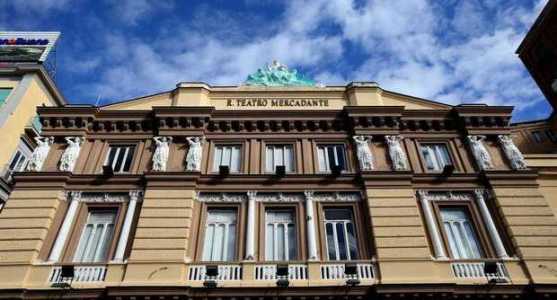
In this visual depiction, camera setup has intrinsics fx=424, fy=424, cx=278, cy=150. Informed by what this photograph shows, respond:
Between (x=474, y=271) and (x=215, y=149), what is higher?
(x=215, y=149)

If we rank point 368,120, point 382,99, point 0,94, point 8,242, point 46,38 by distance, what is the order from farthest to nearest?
point 46,38 < point 0,94 < point 382,99 < point 368,120 < point 8,242

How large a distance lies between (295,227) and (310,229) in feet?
2.50

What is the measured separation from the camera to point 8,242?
16.8m

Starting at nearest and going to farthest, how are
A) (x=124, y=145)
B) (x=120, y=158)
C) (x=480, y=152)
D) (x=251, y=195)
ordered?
(x=251, y=195)
(x=480, y=152)
(x=120, y=158)
(x=124, y=145)

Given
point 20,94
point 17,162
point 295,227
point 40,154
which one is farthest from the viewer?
point 20,94

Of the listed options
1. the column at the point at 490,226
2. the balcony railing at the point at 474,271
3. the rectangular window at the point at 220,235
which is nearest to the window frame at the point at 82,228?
the rectangular window at the point at 220,235

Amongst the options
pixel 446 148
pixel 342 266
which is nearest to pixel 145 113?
pixel 342 266

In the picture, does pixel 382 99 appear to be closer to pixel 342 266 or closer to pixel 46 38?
pixel 342 266

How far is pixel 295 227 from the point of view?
18016mm

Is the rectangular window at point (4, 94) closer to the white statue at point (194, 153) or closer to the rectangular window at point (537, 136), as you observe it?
the white statue at point (194, 153)

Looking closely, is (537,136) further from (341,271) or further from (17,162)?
(17,162)

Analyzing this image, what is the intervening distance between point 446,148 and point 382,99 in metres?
4.16

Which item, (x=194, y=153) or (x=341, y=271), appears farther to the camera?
(x=194, y=153)

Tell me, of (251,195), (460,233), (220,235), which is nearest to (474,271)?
(460,233)
